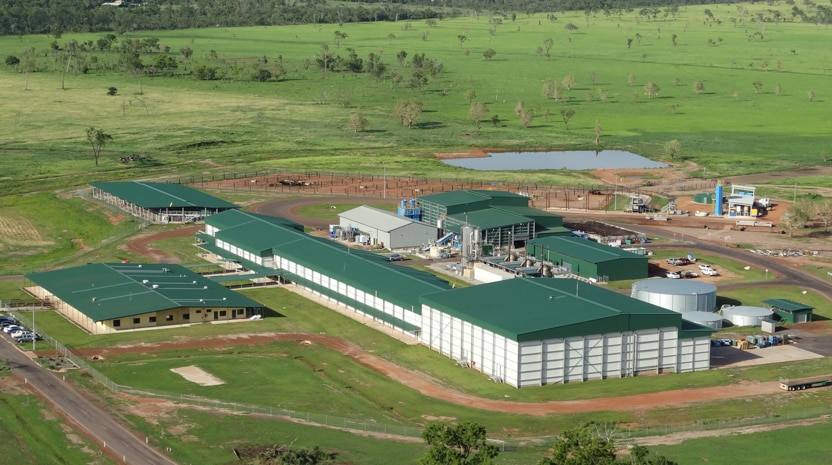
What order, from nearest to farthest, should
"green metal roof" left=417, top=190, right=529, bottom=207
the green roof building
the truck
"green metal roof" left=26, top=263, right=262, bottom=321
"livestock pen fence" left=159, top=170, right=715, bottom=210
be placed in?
1. the truck
2. "green metal roof" left=26, top=263, right=262, bottom=321
3. the green roof building
4. "green metal roof" left=417, top=190, right=529, bottom=207
5. "livestock pen fence" left=159, top=170, right=715, bottom=210

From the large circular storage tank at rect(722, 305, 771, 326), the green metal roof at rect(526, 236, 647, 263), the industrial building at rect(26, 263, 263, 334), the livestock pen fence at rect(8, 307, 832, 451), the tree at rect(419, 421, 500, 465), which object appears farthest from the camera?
the green metal roof at rect(526, 236, 647, 263)

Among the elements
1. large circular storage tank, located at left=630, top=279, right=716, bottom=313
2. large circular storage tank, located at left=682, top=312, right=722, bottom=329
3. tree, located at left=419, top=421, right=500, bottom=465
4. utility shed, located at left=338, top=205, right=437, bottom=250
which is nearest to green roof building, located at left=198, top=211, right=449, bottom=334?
utility shed, located at left=338, top=205, right=437, bottom=250

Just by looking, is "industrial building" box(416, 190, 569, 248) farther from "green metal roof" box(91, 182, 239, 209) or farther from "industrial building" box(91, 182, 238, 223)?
"green metal roof" box(91, 182, 239, 209)

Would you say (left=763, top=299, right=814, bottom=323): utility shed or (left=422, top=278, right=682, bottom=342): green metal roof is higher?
(left=422, top=278, right=682, bottom=342): green metal roof

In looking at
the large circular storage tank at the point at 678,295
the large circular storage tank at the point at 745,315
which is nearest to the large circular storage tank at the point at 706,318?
the large circular storage tank at the point at 745,315

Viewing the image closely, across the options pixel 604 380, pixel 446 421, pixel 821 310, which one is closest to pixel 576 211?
pixel 821 310

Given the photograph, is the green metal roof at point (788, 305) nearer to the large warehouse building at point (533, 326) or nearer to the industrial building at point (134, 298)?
the large warehouse building at point (533, 326)

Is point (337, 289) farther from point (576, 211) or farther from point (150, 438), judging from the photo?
point (576, 211)
